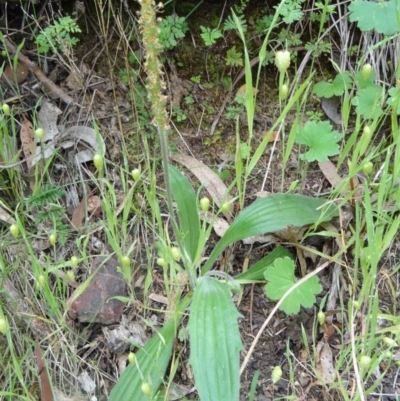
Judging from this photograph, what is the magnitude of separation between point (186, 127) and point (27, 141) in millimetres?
574

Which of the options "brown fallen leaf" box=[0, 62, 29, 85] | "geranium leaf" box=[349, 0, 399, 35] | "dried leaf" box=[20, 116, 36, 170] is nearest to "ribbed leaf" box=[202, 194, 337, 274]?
"geranium leaf" box=[349, 0, 399, 35]

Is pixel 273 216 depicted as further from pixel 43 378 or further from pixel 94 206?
pixel 43 378

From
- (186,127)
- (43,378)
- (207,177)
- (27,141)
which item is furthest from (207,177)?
(43,378)

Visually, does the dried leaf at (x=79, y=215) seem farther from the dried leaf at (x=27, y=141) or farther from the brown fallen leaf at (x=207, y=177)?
the brown fallen leaf at (x=207, y=177)

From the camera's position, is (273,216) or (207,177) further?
(207,177)

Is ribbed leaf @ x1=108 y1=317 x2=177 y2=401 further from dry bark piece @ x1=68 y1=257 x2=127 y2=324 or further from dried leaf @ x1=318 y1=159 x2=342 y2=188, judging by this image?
dried leaf @ x1=318 y1=159 x2=342 y2=188

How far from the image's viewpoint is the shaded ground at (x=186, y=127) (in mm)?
1529

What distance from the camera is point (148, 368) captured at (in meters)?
1.39

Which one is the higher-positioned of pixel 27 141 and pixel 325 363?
pixel 27 141

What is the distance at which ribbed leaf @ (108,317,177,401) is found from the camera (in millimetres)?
1347

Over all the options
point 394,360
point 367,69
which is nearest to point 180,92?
point 367,69

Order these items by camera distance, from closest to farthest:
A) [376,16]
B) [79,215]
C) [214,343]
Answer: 1. [214,343]
2. [376,16]
3. [79,215]

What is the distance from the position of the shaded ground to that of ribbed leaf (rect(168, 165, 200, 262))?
139 mm

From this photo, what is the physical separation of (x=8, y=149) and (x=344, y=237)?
115 centimetres
